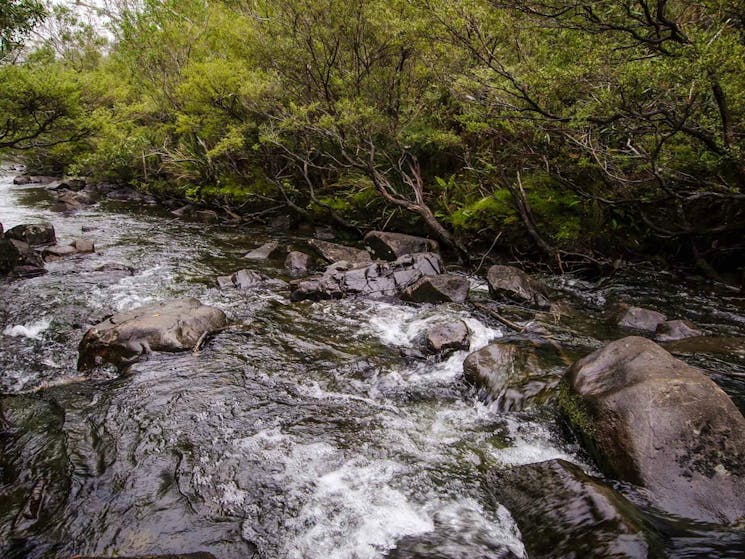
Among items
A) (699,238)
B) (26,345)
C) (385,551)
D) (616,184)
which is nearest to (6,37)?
(26,345)

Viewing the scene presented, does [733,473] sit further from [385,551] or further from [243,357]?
[243,357]

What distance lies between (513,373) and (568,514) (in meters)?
3.02

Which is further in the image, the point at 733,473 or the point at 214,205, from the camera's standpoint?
the point at 214,205

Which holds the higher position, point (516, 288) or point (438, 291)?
point (516, 288)

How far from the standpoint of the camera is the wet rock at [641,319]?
8539mm

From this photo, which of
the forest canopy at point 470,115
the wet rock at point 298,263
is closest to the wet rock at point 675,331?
the forest canopy at point 470,115

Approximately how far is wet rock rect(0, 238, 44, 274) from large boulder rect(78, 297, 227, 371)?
6042mm

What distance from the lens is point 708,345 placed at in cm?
741

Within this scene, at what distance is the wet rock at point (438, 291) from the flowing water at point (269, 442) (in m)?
0.57

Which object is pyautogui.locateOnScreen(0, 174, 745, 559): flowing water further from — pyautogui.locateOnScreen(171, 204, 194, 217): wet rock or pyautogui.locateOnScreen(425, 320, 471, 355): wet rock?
pyautogui.locateOnScreen(171, 204, 194, 217): wet rock

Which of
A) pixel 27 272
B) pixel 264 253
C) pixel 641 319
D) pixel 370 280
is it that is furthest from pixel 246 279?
pixel 641 319

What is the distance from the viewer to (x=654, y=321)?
858 cm

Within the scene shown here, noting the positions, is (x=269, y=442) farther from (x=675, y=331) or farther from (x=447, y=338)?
(x=675, y=331)

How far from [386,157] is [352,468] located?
38.5 ft
